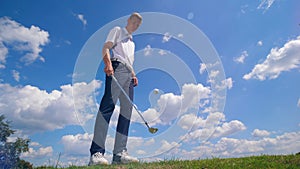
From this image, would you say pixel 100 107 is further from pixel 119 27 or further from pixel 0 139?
pixel 0 139

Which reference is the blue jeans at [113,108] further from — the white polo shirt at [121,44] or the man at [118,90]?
the white polo shirt at [121,44]

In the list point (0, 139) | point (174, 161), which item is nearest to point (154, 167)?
point (174, 161)

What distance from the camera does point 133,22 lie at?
6117 millimetres

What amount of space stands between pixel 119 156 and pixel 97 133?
651mm

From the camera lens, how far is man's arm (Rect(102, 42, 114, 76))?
547 cm

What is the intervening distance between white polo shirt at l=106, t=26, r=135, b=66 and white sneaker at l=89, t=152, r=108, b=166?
6.06ft

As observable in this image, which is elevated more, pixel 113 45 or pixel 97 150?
pixel 113 45

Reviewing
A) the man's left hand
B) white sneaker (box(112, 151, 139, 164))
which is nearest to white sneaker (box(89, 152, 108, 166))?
white sneaker (box(112, 151, 139, 164))

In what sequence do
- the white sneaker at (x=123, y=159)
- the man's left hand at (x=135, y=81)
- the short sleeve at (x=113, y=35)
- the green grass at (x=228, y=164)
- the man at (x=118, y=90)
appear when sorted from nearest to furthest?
the green grass at (x=228, y=164), the man at (x=118, y=90), the white sneaker at (x=123, y=159), the short sleeve at (x=113, y=35), the man's left hand at (x=135, y=81)

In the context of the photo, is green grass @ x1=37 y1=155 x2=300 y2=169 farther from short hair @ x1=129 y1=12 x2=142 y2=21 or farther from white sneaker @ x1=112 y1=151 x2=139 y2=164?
short hair @ x1=129 y1=12 x2=142 y2=21

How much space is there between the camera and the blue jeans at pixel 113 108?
542 centimetres

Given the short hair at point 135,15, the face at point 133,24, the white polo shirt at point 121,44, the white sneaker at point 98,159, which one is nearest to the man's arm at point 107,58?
the white polo shirt at point 121,44

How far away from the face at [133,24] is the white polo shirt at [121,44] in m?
0.13

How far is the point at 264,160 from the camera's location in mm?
5957
